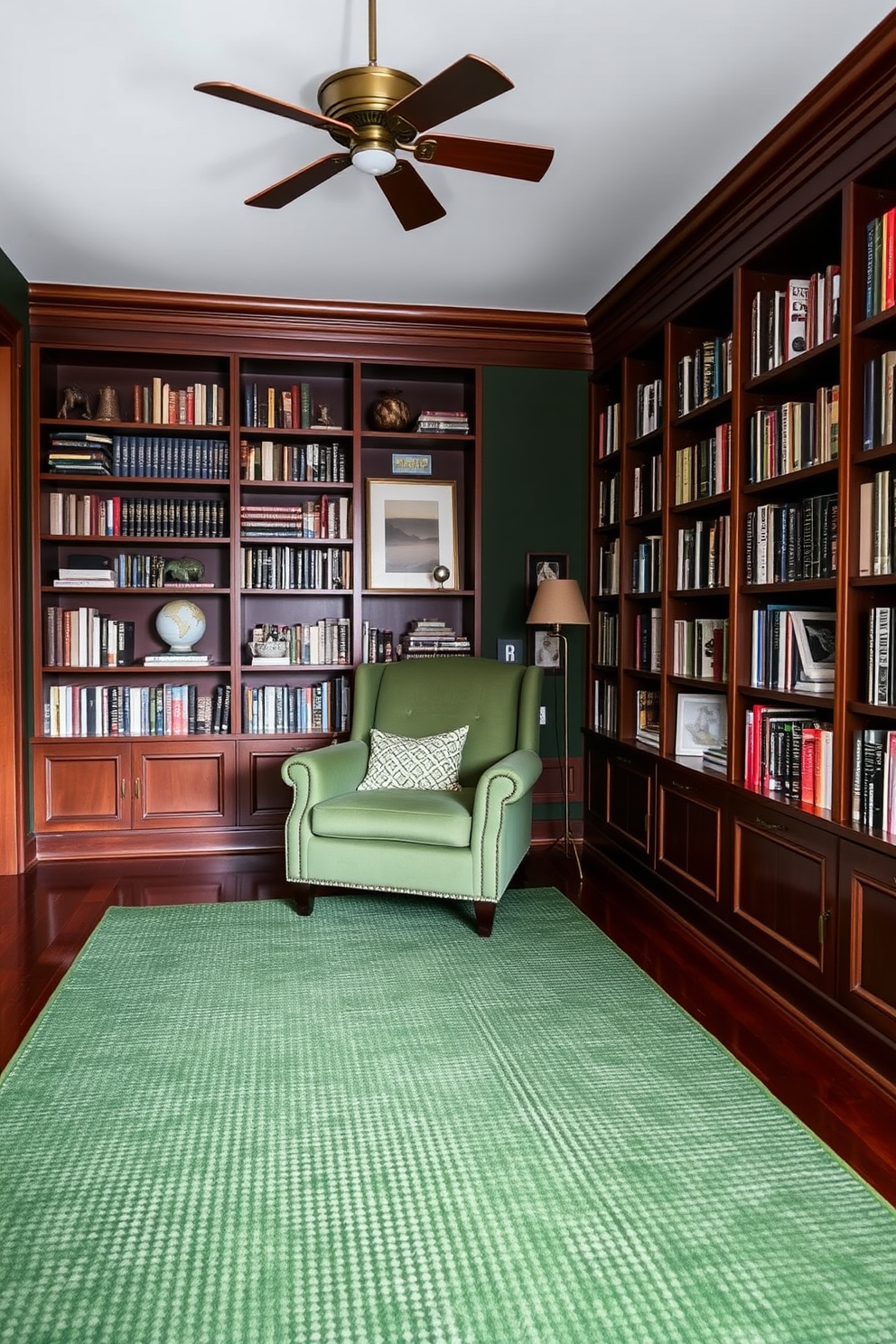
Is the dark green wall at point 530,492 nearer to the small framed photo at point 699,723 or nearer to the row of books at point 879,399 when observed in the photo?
the small framed photo at point 699,723

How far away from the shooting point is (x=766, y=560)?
10.3 ft

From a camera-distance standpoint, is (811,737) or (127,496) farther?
(127,496)

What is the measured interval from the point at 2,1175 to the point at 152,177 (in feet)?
10.1

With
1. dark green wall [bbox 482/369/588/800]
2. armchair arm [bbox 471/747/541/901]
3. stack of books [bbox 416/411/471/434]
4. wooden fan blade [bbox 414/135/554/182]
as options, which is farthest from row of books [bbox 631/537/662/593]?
wooden fan blade [bbox 414/135/554/182]

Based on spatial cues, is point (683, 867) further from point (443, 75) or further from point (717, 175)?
point (443, 75)

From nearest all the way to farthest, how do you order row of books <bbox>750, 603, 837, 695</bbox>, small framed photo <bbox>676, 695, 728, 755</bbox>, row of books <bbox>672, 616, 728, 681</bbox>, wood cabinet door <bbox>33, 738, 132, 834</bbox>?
1. row of books <bbox>750, 603, 837, 695</bbox>
2. row of books <bbox>672, 616, 728, 681</bbox>
3. small framed photo <bbox>676, 695, 728, 755</bbox>
4. wood cabinet door <bbox>33, 738, 132, 834</bbox>

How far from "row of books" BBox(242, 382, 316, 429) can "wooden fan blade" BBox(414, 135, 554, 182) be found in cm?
232

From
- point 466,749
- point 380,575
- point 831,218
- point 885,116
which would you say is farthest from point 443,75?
point 380,575

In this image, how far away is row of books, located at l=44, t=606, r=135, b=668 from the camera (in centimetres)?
460

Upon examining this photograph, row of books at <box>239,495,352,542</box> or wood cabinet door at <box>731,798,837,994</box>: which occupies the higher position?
row of books at <box>239,495,352,542</box>

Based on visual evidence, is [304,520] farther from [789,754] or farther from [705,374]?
[789,754]

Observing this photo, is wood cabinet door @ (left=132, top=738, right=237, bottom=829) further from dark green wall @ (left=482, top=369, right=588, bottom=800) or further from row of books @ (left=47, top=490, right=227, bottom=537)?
dark green wall @ (left=482, top=369, right=588, bottom=800)

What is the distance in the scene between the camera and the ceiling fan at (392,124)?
2.12 metres

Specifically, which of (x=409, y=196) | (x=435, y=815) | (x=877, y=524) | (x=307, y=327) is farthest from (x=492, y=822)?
(x=307, y=327)
